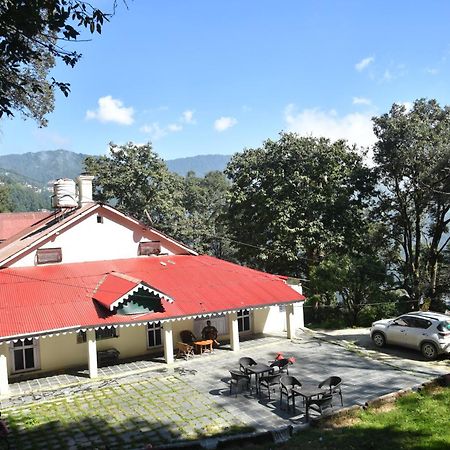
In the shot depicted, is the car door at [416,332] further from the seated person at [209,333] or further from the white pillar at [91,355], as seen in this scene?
the white pillar at [91,355]

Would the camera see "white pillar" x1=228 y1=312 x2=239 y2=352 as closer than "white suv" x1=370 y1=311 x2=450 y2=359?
No

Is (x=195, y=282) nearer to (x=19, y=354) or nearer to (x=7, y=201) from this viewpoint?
(x=19, y=354)

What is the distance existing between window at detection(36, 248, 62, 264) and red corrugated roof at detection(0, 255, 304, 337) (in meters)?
0.31

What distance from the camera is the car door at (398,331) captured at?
59.8ft

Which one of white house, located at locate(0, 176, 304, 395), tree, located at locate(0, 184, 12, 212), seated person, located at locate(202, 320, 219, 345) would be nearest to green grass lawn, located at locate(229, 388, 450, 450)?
white house, located at locate(0, 176, 304, 395)

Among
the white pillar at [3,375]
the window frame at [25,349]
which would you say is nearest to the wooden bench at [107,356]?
the window frame at [25,349]

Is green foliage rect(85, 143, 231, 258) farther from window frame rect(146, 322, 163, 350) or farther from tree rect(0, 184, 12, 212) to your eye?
tree rect(0, 184, 12, 212)

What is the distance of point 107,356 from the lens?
17.9m

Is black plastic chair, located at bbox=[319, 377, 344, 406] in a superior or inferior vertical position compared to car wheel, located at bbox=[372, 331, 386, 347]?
superior

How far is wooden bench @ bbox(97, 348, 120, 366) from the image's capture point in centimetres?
1784

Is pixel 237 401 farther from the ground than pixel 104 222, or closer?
closer

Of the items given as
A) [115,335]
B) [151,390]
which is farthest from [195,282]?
[151,390]

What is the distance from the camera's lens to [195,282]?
20203 millimetres

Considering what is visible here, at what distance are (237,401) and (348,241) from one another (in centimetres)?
1887
